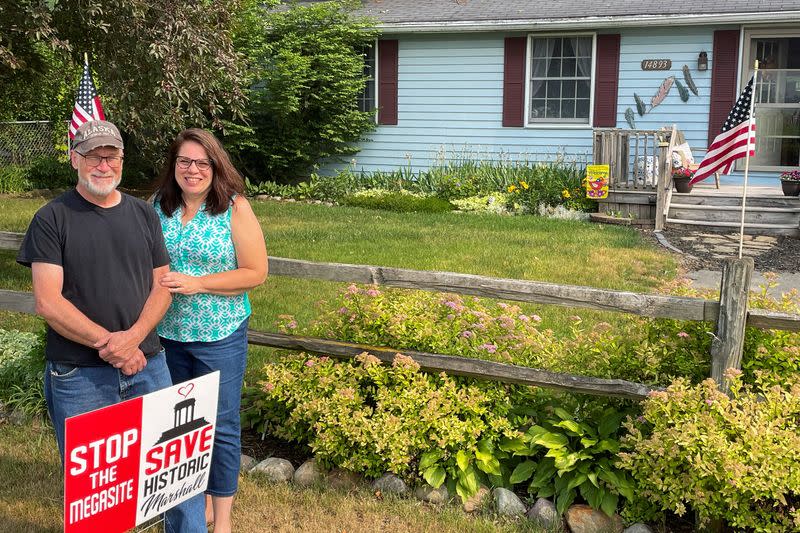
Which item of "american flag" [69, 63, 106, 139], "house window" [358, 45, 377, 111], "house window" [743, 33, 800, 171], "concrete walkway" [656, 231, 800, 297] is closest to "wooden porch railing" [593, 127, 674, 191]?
"concrete walkway" [656, 231, 800, 297]

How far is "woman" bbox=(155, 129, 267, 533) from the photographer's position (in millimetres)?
3523

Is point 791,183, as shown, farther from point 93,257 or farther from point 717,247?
point 93,257

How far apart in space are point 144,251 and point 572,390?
2.17 metres

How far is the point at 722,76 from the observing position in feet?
46.1

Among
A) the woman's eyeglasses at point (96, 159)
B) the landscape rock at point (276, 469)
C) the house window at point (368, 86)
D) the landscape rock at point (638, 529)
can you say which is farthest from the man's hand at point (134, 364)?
the house window at point (368, 86)

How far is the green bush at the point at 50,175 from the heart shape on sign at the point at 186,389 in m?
15.4

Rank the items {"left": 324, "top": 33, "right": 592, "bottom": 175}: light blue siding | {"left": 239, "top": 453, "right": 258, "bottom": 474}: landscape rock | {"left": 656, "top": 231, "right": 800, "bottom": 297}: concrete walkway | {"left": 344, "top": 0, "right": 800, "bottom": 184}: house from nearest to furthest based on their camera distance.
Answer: {"left": 239, "top": 453, "right": 258, "bottom": 474}: landscape rock < {"left": 656, "top": 231, "right": 800, "bottom": 297}: concrete walkway < {"left": 344, "top": 0, "right": 800, "bottom": 184}: house < {"left": 324, "top": 33, "right": 592, "bottom": 175}: light blue siding

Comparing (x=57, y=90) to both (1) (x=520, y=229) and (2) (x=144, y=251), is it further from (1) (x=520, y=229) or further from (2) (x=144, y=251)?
(2) (x=144, y=251)

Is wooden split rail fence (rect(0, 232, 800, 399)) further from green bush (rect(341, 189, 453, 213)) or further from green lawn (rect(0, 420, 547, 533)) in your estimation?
green bush (rect(341, 189, 453, 213))

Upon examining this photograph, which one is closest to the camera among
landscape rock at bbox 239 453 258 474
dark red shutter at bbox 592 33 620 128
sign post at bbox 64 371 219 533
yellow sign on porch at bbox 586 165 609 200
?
sign post at bbox 64 371 219 533

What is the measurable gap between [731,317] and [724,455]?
675 millimetres

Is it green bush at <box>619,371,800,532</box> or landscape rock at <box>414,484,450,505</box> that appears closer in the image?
green bush at <box>619,371,800,532</box>

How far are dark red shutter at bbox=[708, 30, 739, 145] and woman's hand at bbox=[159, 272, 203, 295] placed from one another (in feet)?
40.8

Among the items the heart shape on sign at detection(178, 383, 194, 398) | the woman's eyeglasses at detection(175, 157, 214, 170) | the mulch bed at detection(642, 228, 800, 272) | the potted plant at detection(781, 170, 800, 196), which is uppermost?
the woman's eyeglasses at detection(175, 157, 214, 170)
